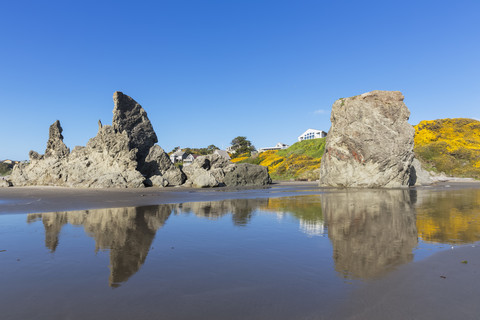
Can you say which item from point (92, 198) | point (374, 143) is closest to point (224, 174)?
point (374, 143)

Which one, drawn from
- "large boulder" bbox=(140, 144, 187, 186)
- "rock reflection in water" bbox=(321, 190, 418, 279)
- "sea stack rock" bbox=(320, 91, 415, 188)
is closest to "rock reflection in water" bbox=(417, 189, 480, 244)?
"rock reflection in water" bbox=(321, 190, 418, 279)

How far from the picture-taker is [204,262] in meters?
5.83

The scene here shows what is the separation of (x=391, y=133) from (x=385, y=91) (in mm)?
4878

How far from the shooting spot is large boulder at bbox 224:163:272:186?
124 ft

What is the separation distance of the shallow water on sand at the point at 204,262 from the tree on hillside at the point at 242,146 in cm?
8815

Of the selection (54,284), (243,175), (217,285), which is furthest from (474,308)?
(243,175)

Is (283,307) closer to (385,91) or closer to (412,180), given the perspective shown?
(385,91)

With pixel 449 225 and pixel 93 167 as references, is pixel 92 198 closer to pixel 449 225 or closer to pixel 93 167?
pixel 93 167

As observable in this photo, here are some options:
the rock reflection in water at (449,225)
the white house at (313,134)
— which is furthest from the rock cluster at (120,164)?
the white house at (313,134)

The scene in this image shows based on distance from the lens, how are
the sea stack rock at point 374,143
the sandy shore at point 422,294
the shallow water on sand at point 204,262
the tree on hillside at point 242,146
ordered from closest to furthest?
the sandy shore at point 422,294 → the shallow water on sand at point 204,262 → the sea stack rock at point 374,143 → the tree on hillside at point 242,146

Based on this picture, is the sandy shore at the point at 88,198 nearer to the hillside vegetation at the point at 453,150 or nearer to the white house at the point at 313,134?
the hillside vegetation at the point at 453,150

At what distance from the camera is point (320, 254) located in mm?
6234

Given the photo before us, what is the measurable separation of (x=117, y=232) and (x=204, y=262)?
13.6 ft

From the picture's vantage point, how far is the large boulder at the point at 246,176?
3766 centimetres
